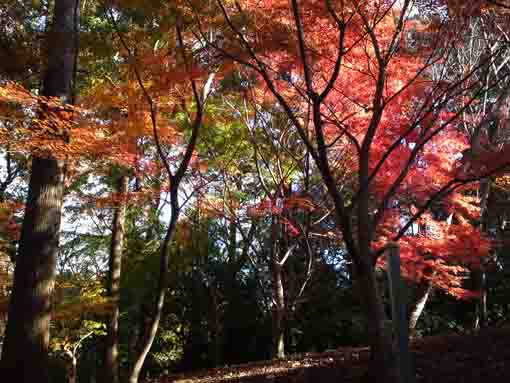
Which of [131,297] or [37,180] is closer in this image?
[37,180]

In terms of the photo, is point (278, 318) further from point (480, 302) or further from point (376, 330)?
point (480, 302)

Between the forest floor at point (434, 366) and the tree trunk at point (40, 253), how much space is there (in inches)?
113

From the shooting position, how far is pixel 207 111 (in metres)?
9.59

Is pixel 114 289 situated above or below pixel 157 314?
above

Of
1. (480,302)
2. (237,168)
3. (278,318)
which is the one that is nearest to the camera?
(278,318)

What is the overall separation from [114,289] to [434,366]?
6.13 metres

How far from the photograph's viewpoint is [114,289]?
9164mm

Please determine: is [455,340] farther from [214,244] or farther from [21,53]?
[214,244]

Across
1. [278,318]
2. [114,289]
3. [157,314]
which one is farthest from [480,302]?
[157,314]

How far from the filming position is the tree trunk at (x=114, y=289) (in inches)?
337

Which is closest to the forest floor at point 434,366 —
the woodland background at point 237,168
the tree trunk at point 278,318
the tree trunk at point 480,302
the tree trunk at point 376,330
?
the tree trunk at point 376,330

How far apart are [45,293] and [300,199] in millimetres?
4662

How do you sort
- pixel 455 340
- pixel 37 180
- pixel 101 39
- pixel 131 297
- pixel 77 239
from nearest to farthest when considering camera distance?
1. pixel 37 180
2. pixel 455 340
3. pixel 101 39
4. pixel 131 297
5. pixel 77 239

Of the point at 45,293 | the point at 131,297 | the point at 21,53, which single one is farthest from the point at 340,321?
the point at 21,53
